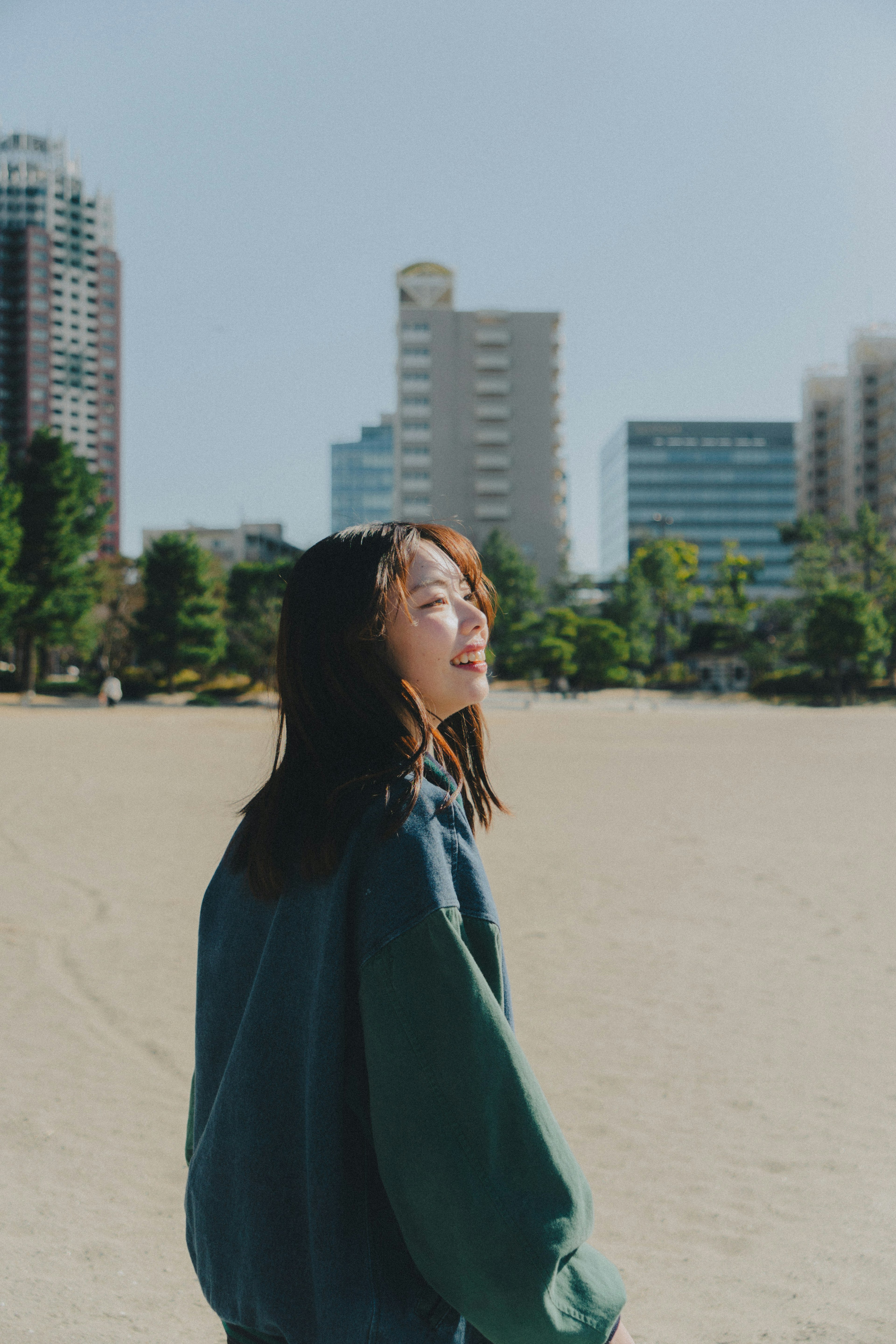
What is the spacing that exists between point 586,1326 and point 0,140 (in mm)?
156433

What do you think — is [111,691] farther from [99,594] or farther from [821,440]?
[821,440]

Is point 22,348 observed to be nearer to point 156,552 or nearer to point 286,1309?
point 156,552

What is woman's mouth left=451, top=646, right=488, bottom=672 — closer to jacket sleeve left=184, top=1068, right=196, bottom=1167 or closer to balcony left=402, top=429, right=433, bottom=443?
jacket sleeve left=184, top=1068, right=196, bottom=1167

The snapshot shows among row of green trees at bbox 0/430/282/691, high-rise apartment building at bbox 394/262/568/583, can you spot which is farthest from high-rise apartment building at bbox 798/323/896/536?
row of green trees at bbox 0/430/282/691

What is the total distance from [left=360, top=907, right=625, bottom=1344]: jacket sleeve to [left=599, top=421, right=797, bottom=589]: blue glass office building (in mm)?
122832

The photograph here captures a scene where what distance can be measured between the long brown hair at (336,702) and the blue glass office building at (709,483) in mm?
122581

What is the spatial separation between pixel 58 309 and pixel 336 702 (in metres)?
135

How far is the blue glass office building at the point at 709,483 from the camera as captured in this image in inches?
4825

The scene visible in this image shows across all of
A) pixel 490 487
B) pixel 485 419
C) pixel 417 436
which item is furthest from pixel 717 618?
pixel 417 436

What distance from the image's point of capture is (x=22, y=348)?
11875 cm

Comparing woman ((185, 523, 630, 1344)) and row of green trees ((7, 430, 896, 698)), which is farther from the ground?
row of green trees ((7, 430, 896, 698))

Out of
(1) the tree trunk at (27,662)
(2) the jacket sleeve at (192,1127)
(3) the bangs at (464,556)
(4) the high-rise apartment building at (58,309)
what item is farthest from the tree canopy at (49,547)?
(4) the high-rise apartment building at (58,309)

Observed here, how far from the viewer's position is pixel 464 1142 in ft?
3.40

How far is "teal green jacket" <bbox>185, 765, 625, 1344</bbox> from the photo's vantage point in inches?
40.5
